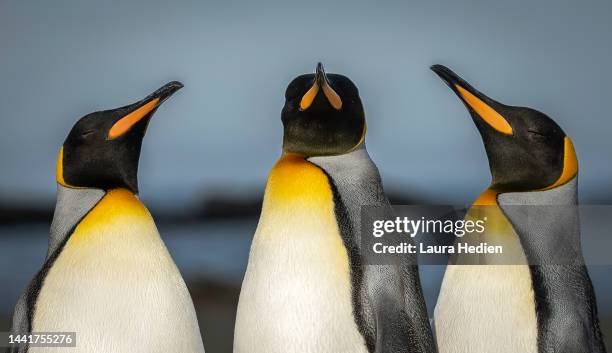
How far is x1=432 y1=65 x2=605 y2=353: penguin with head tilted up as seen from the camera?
1.79m

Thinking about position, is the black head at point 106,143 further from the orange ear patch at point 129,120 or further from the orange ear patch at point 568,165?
the orange ear patch at point 568,165

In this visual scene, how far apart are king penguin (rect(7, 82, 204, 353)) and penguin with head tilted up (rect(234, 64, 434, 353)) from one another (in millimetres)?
185

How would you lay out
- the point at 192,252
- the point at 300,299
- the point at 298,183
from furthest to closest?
the point at 192,252
the point at 298,183
the point at 300,299

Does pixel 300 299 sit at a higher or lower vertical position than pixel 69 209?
lower

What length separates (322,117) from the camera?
70.9 inches

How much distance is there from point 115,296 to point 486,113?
99cm

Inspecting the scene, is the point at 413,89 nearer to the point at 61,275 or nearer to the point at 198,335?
the point at 198,335

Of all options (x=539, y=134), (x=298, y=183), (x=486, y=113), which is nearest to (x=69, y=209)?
(x=298, y=183)

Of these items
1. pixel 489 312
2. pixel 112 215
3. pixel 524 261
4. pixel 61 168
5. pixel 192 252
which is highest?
pixel 192 252

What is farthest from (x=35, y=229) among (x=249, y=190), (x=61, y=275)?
(x=61, y=275)

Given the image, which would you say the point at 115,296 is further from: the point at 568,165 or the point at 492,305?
the point at 568,165

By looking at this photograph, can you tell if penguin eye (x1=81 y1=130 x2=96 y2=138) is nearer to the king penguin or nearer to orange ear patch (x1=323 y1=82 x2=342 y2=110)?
the king penguin

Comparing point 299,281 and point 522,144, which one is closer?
point 299,281

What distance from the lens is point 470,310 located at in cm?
184
